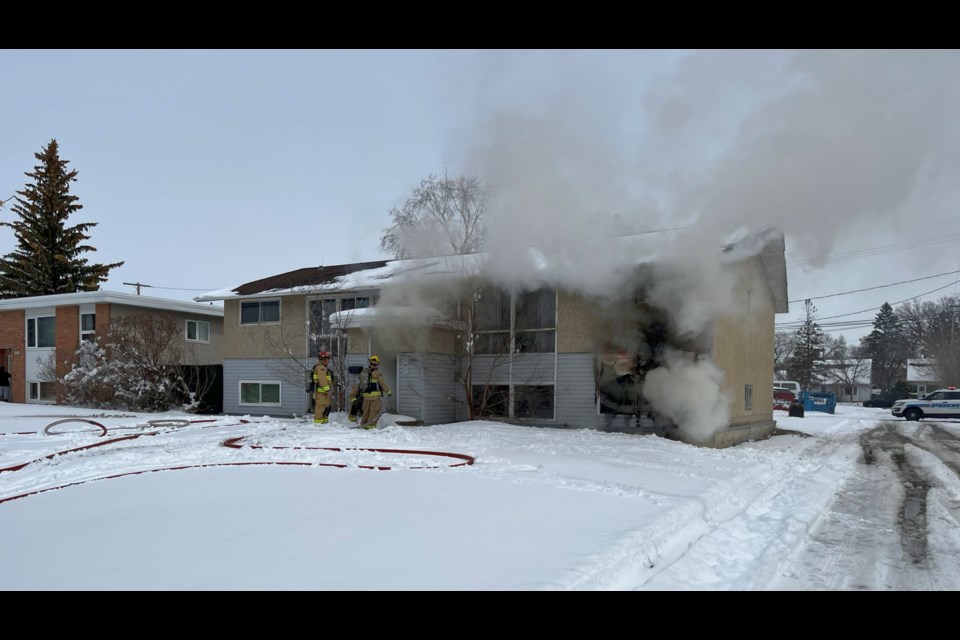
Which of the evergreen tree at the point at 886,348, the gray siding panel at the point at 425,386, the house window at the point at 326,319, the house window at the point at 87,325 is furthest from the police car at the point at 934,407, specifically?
the evergreen tree at the point at 886,348

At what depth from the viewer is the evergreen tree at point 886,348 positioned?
73688 millimetres

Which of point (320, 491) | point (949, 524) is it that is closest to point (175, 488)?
point (320, 491)

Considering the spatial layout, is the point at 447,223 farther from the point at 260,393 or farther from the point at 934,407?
the point at 934,407

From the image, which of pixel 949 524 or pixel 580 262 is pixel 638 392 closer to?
pixel 580 262

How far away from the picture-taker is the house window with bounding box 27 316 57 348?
26.6 metres

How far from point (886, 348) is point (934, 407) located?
165 ft

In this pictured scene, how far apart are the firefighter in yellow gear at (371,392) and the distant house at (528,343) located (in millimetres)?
2806

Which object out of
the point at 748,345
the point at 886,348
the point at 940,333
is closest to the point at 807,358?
Result: the point at 940,333

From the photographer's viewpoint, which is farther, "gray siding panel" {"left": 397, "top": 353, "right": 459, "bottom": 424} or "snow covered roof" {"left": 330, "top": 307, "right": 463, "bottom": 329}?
"gray siding panel" {"left": 397, "top": 353, "right": 459, "bottom": 424}

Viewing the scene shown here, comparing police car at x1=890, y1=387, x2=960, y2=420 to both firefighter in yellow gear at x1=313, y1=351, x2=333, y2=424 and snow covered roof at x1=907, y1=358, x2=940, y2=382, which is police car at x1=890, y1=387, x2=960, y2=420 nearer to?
firefighter in yellow gear at x1=313, y1=351, x2=333, y2=424

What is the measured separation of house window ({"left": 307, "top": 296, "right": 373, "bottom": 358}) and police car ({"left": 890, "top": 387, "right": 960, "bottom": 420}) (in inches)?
1108

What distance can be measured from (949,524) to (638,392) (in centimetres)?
792

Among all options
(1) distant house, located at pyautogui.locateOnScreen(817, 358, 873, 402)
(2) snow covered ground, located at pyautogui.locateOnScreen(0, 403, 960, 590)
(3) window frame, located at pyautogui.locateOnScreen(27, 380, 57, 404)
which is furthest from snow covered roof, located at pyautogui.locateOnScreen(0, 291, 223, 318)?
(1) distant house, located at pyautogui.locateOnScreen(817, 358, 873, 402)

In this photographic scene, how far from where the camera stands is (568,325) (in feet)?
54.3
